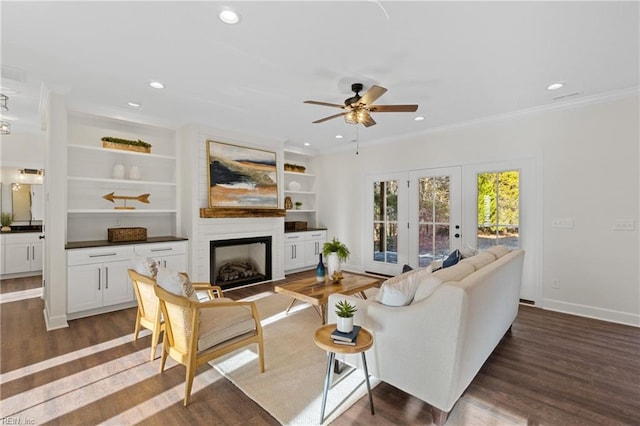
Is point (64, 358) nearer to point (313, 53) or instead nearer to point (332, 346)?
point (332, 346)

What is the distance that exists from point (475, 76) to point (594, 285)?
2914mm

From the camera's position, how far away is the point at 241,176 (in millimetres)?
4984

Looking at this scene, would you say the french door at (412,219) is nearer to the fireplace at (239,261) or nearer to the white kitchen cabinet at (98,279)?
the fireplace at (239,261)

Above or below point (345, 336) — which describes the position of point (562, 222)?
above

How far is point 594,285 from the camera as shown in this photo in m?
3.54

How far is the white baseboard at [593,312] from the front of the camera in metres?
3.33

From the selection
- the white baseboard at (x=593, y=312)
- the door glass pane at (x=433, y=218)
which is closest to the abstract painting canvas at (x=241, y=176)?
the door glass pane at (x=433, y=218)

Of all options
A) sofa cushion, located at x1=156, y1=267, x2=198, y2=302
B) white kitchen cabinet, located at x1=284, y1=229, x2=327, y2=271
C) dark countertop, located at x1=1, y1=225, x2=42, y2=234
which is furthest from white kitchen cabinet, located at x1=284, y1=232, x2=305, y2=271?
dark countertop, located at x1=1, y1=225, x2=42, y2=234

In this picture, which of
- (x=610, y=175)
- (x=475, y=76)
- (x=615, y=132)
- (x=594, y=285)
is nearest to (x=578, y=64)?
(x=475, y=76)

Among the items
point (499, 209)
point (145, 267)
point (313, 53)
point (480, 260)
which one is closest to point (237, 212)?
point (145, 267)

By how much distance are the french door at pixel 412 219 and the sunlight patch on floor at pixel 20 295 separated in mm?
5509

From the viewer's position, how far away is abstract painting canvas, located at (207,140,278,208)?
465 centimetres

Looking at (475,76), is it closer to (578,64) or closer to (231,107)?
(578,64)

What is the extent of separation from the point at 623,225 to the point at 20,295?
26.6ft
